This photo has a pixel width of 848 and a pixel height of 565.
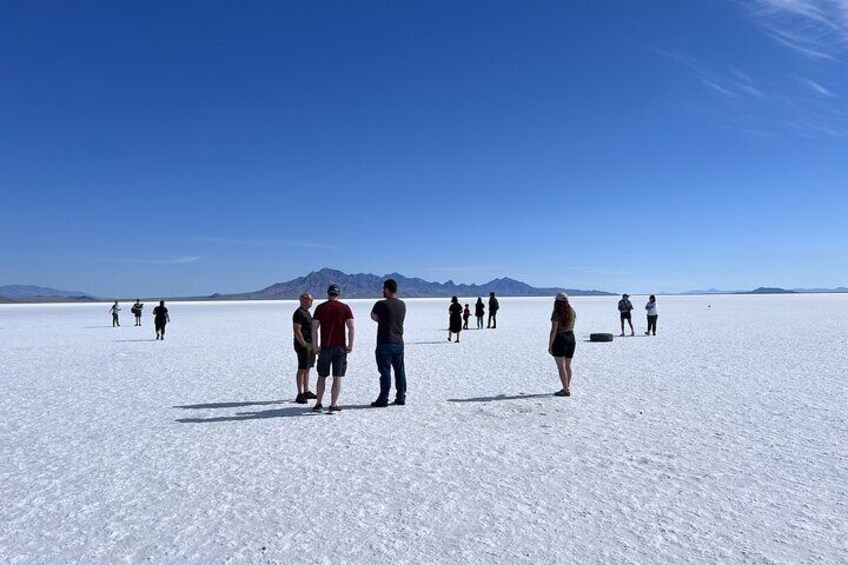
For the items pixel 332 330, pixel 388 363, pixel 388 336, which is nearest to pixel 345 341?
pixel 332 330

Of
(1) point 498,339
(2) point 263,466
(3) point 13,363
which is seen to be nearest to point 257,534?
(2) point 263,466

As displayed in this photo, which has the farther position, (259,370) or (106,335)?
(106,335)

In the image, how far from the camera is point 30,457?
6.21 m

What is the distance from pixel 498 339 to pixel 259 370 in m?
10.1

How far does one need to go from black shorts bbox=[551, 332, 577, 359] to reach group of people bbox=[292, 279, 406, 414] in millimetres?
2671

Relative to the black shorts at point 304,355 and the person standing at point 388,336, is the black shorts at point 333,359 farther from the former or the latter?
the black shorts at point 304,355

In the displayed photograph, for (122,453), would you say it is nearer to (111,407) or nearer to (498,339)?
(111,407)

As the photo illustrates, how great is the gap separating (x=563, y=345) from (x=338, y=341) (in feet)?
12.7

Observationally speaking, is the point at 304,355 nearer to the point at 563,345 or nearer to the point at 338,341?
the point at 338,341

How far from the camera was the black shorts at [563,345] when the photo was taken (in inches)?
360

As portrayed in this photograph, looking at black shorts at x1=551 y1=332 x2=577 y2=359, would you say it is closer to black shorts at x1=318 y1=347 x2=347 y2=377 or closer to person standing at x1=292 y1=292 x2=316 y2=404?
black shorts at x1=318 y1=347 x2=347 y2=377

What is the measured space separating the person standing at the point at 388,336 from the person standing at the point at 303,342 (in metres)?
1.11

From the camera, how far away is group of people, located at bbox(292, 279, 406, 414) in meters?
7.75

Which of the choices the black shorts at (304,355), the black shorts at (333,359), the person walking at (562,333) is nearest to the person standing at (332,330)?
the black shorts at (333,359)
